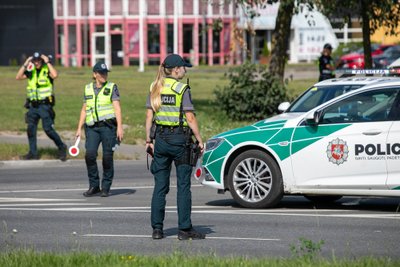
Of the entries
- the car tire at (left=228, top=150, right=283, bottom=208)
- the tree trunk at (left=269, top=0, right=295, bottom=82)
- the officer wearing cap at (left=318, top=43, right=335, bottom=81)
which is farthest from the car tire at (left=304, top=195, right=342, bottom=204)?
the tree trunk at (left=269, top=0, right=295, bottom=82)

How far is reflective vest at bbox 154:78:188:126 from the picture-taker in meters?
10.8

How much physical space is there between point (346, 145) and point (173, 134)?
111 inches

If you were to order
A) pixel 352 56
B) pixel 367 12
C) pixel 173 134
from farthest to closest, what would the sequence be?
pixel 352 56, pixel 367 12, pixel 173 134

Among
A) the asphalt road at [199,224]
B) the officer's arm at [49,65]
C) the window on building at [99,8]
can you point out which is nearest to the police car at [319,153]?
the asphalt road at [199,224]

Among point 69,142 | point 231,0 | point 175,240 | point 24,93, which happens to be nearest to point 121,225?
point 175,240

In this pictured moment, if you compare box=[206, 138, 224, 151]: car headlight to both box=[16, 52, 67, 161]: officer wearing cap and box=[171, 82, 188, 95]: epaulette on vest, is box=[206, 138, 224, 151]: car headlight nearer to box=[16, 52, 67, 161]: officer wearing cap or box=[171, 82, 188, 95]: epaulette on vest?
box=[171, 82, 188, 95]: epaulette on vest

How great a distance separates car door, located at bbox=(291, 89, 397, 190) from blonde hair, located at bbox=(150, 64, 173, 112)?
2.77m

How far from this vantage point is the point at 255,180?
43.8 feet

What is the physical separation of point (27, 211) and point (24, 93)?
25220mm

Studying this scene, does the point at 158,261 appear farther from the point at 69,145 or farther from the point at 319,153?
the point at 69,145

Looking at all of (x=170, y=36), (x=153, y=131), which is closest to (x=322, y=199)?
(x=153, y=131)

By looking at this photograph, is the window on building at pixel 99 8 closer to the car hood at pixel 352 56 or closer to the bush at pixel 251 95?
the car hood at pixel 352 56

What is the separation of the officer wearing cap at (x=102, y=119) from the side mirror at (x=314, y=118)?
3.01m

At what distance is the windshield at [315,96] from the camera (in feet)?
48.5
